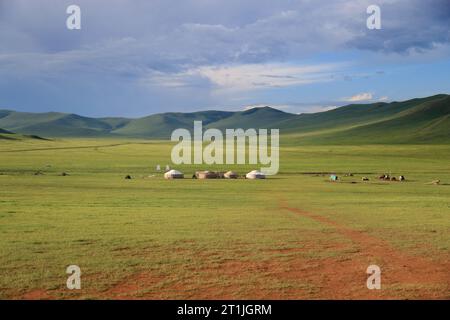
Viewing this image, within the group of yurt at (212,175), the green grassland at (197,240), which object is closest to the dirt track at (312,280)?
the green grassland at (197,240)

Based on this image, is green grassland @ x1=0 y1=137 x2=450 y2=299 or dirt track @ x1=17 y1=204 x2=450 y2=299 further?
green grassland @ x1=0 y1=137 x2=450 y2=299

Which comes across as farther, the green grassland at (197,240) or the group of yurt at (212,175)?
the group of yurt at (212,175)

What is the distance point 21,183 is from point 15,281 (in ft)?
105

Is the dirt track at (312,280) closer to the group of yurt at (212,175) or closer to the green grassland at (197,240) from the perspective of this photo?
the green grassland at (197,240)

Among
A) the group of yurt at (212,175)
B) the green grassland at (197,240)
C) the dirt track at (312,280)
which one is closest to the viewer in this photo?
the dirt track at (312,280)

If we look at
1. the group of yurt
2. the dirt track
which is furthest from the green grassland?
the group of yurt

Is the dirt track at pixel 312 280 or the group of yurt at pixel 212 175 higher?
the group of yurt at pixel 212 175

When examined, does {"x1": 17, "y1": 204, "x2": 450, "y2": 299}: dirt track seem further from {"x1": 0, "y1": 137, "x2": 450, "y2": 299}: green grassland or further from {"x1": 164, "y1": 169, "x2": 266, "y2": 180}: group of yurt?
{"x1": 164, "y1": 169, "x2": 266, "y2": 180}: group of yurt

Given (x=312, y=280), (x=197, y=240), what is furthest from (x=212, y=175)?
(x=312, y=280)

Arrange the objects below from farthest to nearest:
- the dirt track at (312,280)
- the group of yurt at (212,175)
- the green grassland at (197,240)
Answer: the group of yurt at (212,175)
the green grassland at (197,240)
the dirt track at (312,280)

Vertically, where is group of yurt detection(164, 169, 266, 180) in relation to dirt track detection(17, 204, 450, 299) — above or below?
above

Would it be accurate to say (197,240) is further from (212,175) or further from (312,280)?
(212,175)

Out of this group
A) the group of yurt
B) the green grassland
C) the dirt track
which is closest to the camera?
the dirt track

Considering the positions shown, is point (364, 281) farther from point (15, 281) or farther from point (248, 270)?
point (15, 281)
